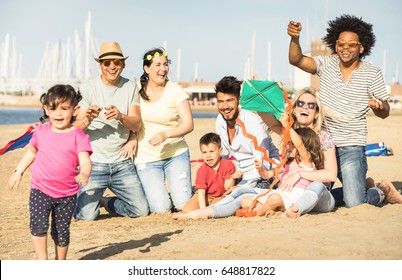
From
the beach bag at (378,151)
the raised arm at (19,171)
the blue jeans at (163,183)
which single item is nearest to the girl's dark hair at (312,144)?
the blue jeans at (163,183)

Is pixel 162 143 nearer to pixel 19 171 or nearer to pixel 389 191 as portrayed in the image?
pixel 389 191

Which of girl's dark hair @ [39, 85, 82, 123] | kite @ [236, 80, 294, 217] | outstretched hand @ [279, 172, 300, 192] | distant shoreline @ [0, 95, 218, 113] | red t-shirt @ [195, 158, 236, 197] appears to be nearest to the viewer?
girl's dark hair @ [39, 85, 82, 123]

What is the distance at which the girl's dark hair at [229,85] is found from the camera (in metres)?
6.68

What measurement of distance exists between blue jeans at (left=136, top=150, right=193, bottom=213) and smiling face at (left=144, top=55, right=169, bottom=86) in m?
0.92

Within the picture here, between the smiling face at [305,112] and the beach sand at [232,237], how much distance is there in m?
A: 1.01

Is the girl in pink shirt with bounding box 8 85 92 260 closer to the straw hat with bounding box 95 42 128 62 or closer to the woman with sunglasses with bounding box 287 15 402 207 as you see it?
the straw hat with bounding box 95 42 128 62

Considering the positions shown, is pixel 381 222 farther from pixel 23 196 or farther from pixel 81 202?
pixel 23 196

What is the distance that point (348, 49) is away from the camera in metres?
6.84

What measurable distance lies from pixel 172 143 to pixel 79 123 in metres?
1.26

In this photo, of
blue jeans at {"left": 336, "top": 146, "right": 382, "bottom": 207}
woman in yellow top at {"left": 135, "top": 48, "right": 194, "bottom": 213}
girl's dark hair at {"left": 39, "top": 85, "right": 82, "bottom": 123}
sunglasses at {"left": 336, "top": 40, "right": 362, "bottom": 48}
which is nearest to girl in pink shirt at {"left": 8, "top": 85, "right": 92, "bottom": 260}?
girl's dark hair at {"left": 39, "top": 85, "right": 82, "bottom": 123}

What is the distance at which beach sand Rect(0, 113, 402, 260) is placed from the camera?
15.2 feet

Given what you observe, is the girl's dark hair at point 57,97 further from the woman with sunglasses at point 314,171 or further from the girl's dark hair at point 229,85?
the woman with sunglasses at point 314,171

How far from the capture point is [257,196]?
643cm

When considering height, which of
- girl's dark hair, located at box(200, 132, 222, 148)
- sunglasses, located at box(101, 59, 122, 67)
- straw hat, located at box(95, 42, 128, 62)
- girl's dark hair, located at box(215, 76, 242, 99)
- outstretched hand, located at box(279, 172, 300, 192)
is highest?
straw hat, located at box(95, 42, 128, 62)
